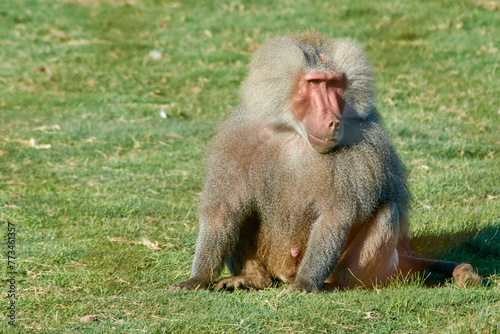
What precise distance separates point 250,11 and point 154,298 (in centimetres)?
910

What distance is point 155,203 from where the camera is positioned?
618 centimetres

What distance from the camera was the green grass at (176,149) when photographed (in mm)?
3910

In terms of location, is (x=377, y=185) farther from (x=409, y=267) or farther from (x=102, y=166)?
(x=102, y=166)

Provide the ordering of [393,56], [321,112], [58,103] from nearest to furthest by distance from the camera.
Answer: [321,112]
[58,103]
[393,56]

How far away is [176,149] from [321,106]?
400 cm

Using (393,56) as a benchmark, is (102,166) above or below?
below

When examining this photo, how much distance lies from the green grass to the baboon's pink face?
3.11ft

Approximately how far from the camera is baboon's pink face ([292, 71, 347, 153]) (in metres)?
3.93

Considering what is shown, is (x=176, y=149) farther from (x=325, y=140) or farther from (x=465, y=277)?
(x=465, y=277)

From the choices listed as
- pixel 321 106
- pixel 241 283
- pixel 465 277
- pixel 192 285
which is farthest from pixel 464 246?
pixel 192 285

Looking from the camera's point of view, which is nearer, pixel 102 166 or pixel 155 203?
pixel 155 203

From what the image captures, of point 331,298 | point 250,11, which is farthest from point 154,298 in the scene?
point 250,11

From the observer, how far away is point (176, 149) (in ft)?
25.5

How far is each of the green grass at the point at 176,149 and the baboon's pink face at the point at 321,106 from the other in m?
0.95
